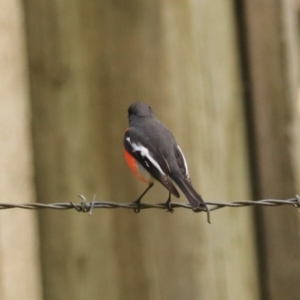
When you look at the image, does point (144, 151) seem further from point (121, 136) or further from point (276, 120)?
point (276, 120)

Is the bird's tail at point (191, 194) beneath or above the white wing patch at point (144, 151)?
beneath

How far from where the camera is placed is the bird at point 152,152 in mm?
3168

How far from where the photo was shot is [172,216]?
3.46 m

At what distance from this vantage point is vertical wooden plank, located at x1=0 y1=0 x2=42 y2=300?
3262mm

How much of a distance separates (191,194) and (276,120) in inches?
36.4

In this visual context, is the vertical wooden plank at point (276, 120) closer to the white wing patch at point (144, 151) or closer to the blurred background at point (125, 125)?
the blurred background at point (125, 125)

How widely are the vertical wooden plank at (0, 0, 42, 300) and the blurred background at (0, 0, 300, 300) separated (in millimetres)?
11

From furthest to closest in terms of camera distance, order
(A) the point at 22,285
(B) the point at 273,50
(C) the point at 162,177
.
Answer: (B) the point at 273,50 → (A) the point at 22,285 → (C) the point at 162,177

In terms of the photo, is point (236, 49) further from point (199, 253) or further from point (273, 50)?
point (199, 253)

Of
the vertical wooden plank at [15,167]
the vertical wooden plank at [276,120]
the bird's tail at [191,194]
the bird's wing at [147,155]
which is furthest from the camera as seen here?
the vertical wooden plank at [276,120]

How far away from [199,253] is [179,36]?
1.23 m

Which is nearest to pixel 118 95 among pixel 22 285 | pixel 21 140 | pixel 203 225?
pixel 21 140

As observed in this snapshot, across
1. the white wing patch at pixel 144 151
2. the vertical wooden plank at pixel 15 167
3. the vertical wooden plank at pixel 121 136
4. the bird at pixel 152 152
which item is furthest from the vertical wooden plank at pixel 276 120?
the vertical wooden plank at pixel 15 167

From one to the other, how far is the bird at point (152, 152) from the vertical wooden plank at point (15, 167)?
23.1 inches
